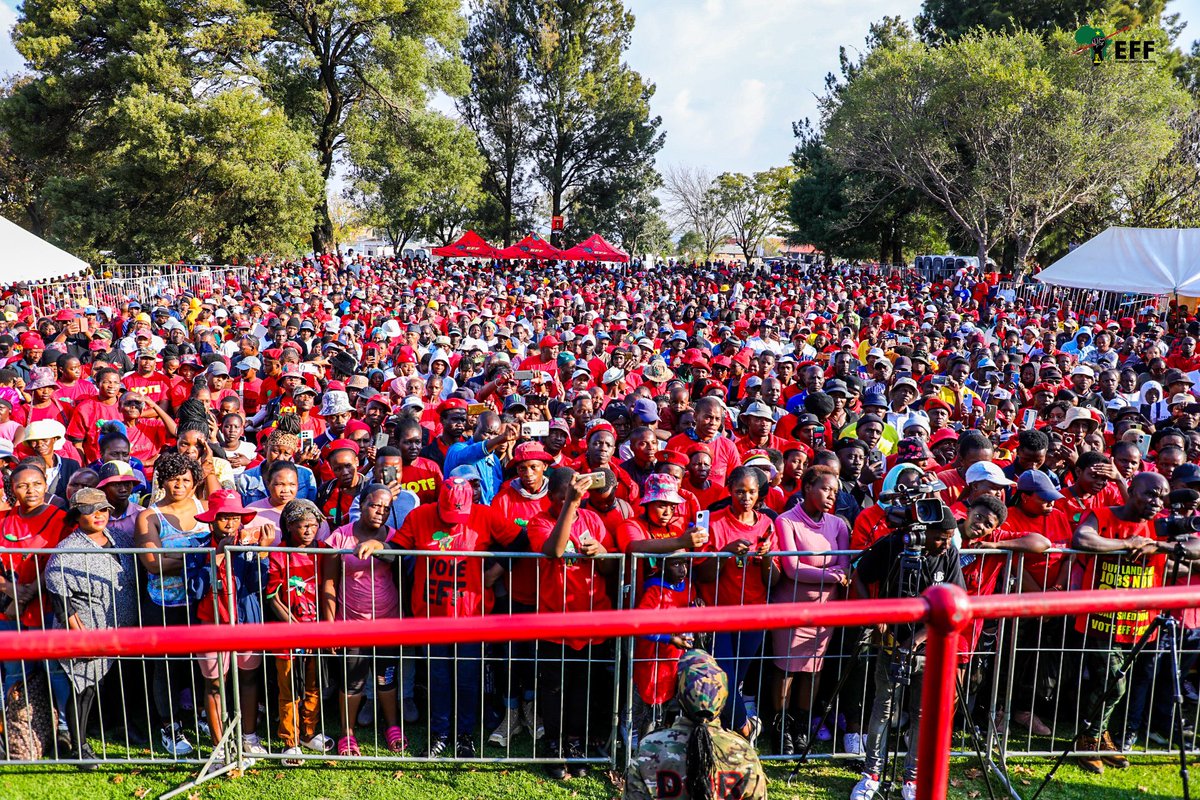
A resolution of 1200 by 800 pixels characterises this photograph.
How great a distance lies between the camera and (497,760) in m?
4.50

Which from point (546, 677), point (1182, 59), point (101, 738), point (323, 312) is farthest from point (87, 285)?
point (1182, 59)

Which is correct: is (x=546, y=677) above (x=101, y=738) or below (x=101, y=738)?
above

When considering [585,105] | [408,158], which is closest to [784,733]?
[408,158]

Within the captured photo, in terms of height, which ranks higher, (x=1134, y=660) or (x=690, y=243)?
(x=690, y=243)

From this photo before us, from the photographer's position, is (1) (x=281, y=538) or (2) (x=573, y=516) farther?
(1) (x=281, y=538)

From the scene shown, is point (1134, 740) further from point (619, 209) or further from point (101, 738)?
point (619, 209)

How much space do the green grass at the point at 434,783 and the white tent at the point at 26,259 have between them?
1204 centimetres

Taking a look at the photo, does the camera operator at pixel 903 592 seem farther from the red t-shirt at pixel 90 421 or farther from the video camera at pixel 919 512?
the red t-shirt at pixel 90 421

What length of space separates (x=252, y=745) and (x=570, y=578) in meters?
2.05

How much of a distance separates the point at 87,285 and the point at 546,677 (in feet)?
68.1

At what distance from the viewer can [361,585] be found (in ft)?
15.0

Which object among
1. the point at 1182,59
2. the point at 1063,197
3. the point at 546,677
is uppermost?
the point at 1182,59

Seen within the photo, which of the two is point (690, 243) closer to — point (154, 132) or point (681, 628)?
point (154, 132)

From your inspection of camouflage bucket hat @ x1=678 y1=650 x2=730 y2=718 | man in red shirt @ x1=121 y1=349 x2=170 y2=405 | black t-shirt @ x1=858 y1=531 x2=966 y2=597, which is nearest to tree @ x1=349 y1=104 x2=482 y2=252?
man in red shirt @ x1=121 y1=349 x2=170 y2=405
